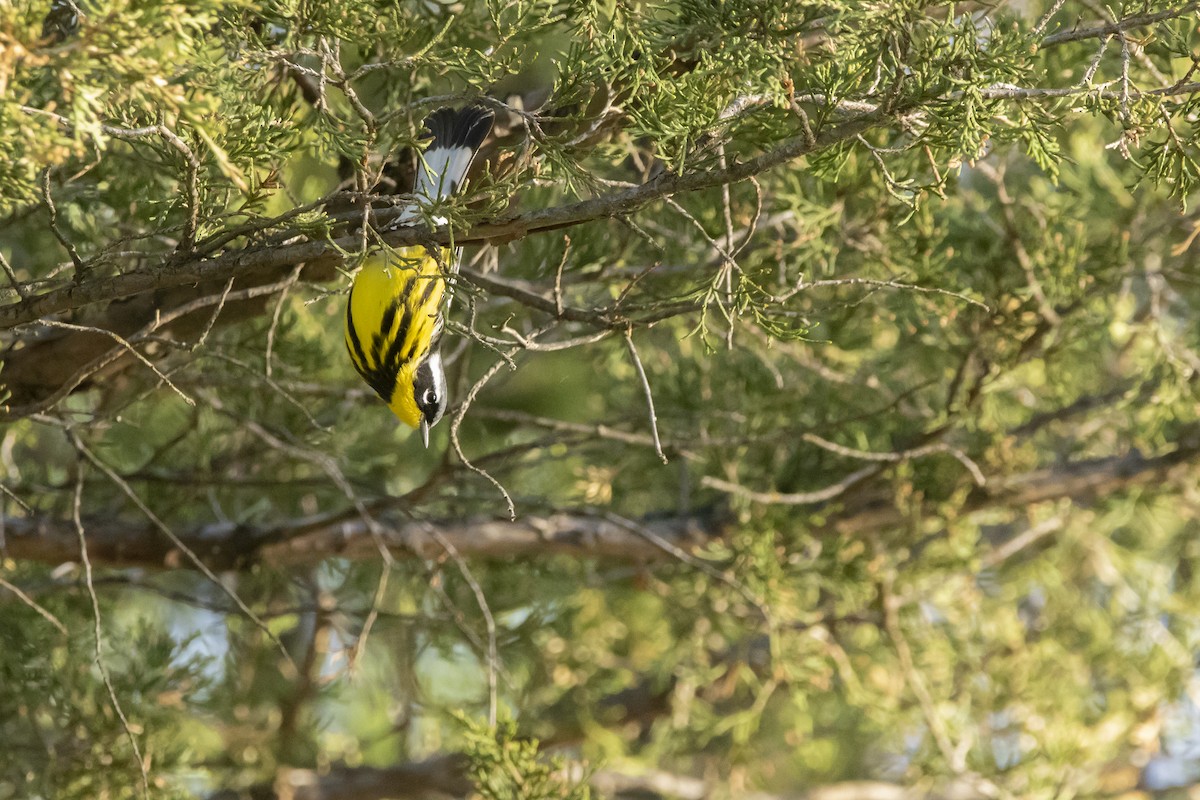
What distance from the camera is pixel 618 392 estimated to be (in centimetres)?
444

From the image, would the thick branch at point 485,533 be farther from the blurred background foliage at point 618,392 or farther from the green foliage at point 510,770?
the green foliage at point 510,770

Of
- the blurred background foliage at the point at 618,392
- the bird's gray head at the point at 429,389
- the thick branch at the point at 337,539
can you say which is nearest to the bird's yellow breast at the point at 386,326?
the blurred background foliage at the point at 618,392

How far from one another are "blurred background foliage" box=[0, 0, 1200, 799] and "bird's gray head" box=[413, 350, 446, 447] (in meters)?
0.24

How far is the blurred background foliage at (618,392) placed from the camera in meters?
1.85

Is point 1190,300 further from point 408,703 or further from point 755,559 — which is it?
point 408,703

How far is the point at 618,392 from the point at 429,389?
1121 mm

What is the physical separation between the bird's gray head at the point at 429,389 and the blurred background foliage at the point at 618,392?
24 cm

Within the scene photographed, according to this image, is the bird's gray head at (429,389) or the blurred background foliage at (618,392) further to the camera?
the bird's gray head at (429,389)

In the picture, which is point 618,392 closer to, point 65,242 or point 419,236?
point 419,236

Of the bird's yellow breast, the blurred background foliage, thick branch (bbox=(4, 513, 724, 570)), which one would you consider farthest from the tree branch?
thick branch (bbox=(4, 513, 724, 570))

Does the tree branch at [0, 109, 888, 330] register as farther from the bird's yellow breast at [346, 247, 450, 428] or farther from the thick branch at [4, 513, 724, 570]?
the thick branch at [4, 513, 724, 570]

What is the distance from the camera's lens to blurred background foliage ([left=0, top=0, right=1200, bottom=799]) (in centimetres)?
185

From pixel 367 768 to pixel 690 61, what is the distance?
3.17 meters

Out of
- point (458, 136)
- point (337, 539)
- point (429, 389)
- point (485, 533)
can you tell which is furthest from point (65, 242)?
point (485, 533)
